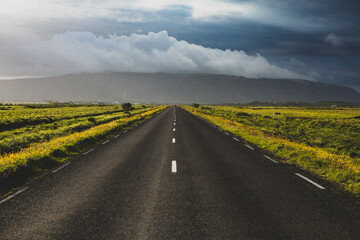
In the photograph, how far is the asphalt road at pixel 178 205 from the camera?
14.0 feet

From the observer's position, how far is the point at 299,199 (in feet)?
19.1

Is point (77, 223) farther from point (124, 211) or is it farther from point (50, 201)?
point (50, 201)

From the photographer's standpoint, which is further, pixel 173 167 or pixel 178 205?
pixel 173 167

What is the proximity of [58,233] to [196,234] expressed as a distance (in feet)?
7.69

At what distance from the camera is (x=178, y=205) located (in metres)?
5.39

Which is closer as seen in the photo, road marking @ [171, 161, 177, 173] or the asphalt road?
the asphalt road

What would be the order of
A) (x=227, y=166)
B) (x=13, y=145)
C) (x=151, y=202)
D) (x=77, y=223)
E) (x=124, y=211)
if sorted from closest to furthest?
(x=77, y=223), (x=124, y=211), (x=151, y=202), (x=227, y=166), (x=13, y=145)

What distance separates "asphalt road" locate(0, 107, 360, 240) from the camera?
426 centimetres

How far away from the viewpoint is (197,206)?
17.5ft

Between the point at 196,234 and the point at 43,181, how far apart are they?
547 centimetres

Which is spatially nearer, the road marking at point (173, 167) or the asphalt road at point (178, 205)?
the asphalt road at point (178, 205)

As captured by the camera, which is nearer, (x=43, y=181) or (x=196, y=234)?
(x=196, y=234)

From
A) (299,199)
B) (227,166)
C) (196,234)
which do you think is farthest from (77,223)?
(227,166)

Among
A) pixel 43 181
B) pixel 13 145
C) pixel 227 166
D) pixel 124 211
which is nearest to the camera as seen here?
pixel 124 211
